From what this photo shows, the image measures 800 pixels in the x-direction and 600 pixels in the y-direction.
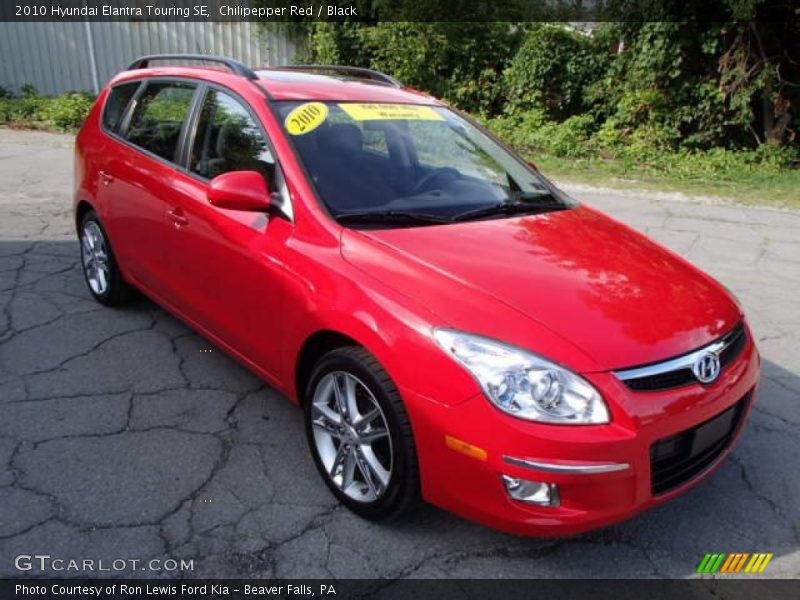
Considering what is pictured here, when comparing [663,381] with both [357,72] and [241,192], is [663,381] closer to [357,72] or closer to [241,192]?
[241,192]

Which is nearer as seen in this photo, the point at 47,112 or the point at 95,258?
the point at 95,258

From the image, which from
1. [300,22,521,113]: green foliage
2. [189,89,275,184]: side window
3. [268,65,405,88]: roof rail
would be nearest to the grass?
[300,22,521,113]: green foliage

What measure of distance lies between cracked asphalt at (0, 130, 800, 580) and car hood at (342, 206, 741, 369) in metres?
0.80

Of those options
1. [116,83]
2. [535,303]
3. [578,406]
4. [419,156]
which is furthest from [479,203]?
[116,83]

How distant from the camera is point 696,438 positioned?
231 cm

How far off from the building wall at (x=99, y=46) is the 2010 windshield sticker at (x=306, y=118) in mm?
13643

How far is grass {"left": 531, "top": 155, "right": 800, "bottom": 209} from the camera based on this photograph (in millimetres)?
8891

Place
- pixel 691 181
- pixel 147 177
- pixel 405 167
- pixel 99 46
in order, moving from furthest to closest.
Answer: pixel 99 46, pixel 691 181, pixel 147 177, pixel 405 167

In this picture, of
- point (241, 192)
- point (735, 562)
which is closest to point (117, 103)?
point (241, 192)

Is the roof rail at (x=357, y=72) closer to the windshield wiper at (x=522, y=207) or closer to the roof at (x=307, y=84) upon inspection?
the roof at (x=307, y=84)

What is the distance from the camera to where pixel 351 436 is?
262 cm

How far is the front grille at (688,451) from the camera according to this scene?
2.22m

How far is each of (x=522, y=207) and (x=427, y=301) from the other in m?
1.17

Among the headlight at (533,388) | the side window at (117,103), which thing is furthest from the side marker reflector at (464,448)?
the side window at (117,103)
